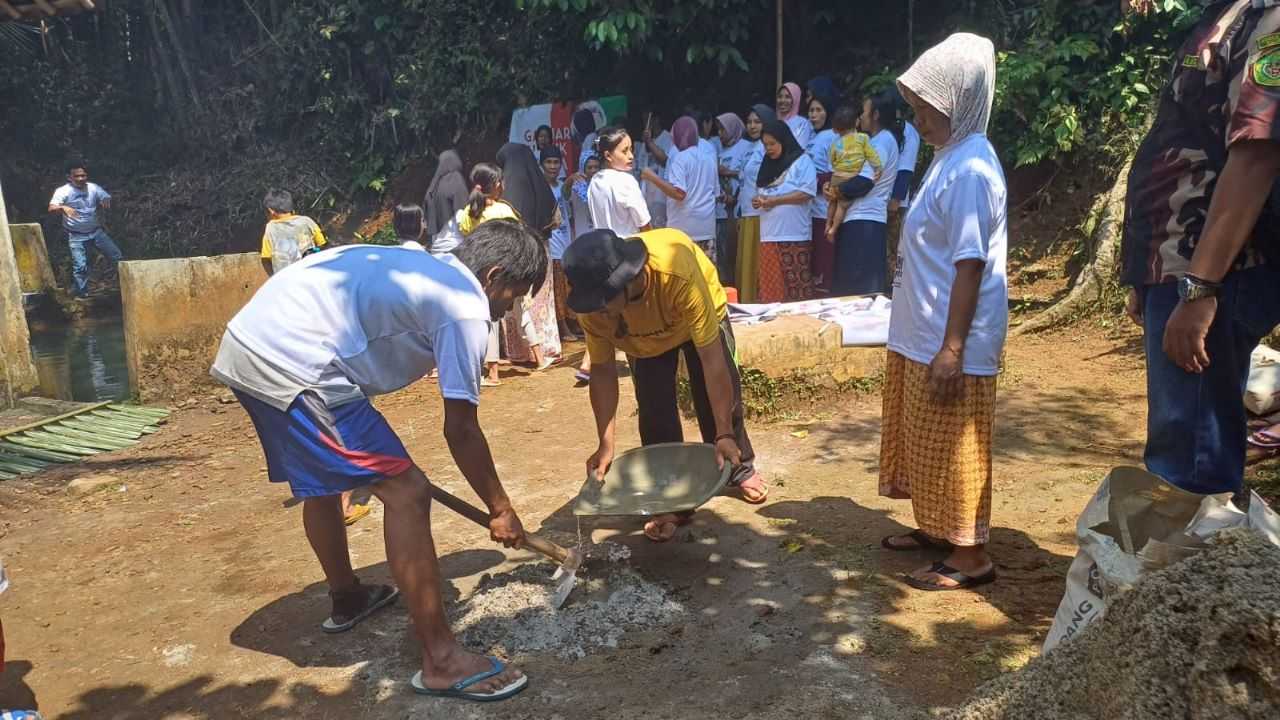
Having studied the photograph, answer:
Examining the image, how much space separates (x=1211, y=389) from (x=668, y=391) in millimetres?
2143

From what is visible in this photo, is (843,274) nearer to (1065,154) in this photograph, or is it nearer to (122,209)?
(1065,154)

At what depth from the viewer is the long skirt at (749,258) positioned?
Result: 7812 mm

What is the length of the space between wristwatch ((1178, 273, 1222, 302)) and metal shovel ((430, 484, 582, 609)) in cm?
209

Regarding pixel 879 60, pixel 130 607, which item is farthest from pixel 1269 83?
pixel 879 60

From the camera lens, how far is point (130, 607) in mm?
3900

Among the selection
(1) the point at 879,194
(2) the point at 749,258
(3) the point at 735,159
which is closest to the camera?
(1) the point at 879,194

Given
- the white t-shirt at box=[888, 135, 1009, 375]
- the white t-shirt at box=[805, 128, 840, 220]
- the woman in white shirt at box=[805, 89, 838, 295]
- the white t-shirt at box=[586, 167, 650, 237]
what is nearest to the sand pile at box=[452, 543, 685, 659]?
the white t-shirt at box=[888, 135, 1009, 375]

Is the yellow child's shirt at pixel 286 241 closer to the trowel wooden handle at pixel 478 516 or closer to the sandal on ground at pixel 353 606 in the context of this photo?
the sandal on ground at pixel 353 606

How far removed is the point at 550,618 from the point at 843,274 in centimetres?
440

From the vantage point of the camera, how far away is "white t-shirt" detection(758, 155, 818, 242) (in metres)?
6.96

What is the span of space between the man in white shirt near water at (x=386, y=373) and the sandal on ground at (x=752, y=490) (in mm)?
1544

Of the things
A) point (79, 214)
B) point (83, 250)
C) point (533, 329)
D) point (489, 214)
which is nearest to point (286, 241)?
point (489, 214)

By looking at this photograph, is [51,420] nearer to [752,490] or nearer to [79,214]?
[752,490]

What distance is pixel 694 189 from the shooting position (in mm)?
7633
